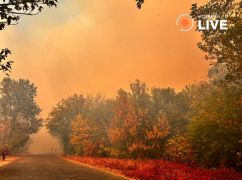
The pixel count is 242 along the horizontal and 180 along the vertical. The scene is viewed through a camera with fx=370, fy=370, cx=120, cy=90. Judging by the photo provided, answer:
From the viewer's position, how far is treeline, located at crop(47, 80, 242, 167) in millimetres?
24844

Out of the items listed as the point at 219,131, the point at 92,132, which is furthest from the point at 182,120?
the point at 219,131

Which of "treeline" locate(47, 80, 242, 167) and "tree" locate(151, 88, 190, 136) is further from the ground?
"tree" locate(151, 88, 190, 136)

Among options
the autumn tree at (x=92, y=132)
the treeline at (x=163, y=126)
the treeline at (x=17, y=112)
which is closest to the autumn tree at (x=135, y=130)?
the treeline at (x=163, y=126)

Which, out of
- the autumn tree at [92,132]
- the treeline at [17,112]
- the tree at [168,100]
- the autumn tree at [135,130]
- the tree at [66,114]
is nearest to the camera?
the autumn tree at [135,130]

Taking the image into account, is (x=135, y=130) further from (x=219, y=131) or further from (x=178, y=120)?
(x=219, y=131)

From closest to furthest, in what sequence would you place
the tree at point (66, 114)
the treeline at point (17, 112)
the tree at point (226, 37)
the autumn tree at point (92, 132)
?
the tree at point (226, 37), the autumn tree at point (92, 132), the tree at point (66, 114), the treeline at point (17, 112)

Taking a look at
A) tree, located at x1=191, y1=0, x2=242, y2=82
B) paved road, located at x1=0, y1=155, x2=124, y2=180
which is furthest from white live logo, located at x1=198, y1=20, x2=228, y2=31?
paved road, located at x1=0, y1=155, x2=124, y2=180

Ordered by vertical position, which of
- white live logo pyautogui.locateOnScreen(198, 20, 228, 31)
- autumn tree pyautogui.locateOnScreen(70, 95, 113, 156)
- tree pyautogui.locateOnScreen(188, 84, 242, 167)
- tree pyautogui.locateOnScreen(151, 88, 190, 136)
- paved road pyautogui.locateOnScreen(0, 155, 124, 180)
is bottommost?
paved road pyautogui.locateOnScreen(0, 155, 124, 180)

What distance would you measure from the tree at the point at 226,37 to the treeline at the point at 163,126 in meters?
2.00

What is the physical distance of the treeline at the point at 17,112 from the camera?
98.2 meters

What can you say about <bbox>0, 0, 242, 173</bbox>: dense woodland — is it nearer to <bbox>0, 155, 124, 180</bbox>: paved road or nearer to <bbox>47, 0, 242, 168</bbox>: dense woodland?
<bbox>47, 0, 242, 168</bbox>: dense woodland

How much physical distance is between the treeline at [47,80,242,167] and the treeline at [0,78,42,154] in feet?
57.0

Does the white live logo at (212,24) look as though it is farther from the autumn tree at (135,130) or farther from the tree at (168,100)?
the tree at (168,100)

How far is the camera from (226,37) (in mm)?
21766
